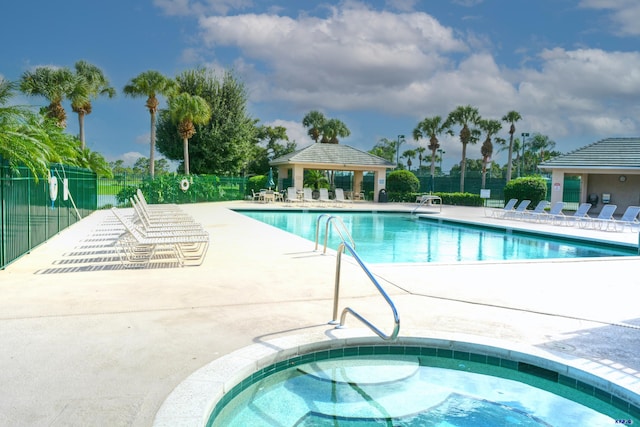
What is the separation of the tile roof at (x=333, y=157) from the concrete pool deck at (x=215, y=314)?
75.8 ft

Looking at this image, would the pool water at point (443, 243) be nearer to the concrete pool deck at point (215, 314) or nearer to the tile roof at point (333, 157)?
the concrete pool deck at point (215, 314)

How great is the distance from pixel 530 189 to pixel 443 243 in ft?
44.2

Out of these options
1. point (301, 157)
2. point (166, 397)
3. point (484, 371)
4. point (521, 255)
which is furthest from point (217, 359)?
point (301, 157)

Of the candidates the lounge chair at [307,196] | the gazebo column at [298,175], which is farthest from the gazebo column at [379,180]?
the lounge chair at [307,196]

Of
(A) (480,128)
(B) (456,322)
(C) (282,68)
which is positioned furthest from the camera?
(A) (480,128)

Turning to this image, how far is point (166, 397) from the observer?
Result: 11.1ft

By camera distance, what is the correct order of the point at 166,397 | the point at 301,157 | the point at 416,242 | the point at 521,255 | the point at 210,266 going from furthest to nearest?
the point at 301,157 → the point at 416,242 → the point at 521,255 → the point at 210,266 → the point at 166,397

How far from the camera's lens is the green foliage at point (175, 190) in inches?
1030

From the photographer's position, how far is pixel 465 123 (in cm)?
4347

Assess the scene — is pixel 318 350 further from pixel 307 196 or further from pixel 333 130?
pixel 333 130

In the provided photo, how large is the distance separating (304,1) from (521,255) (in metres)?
23.6

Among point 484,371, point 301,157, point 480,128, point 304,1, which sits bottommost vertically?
point 484,371

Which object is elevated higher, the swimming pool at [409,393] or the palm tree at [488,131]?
the palm tree at [488,131]

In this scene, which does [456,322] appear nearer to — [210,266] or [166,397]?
[166,397]
